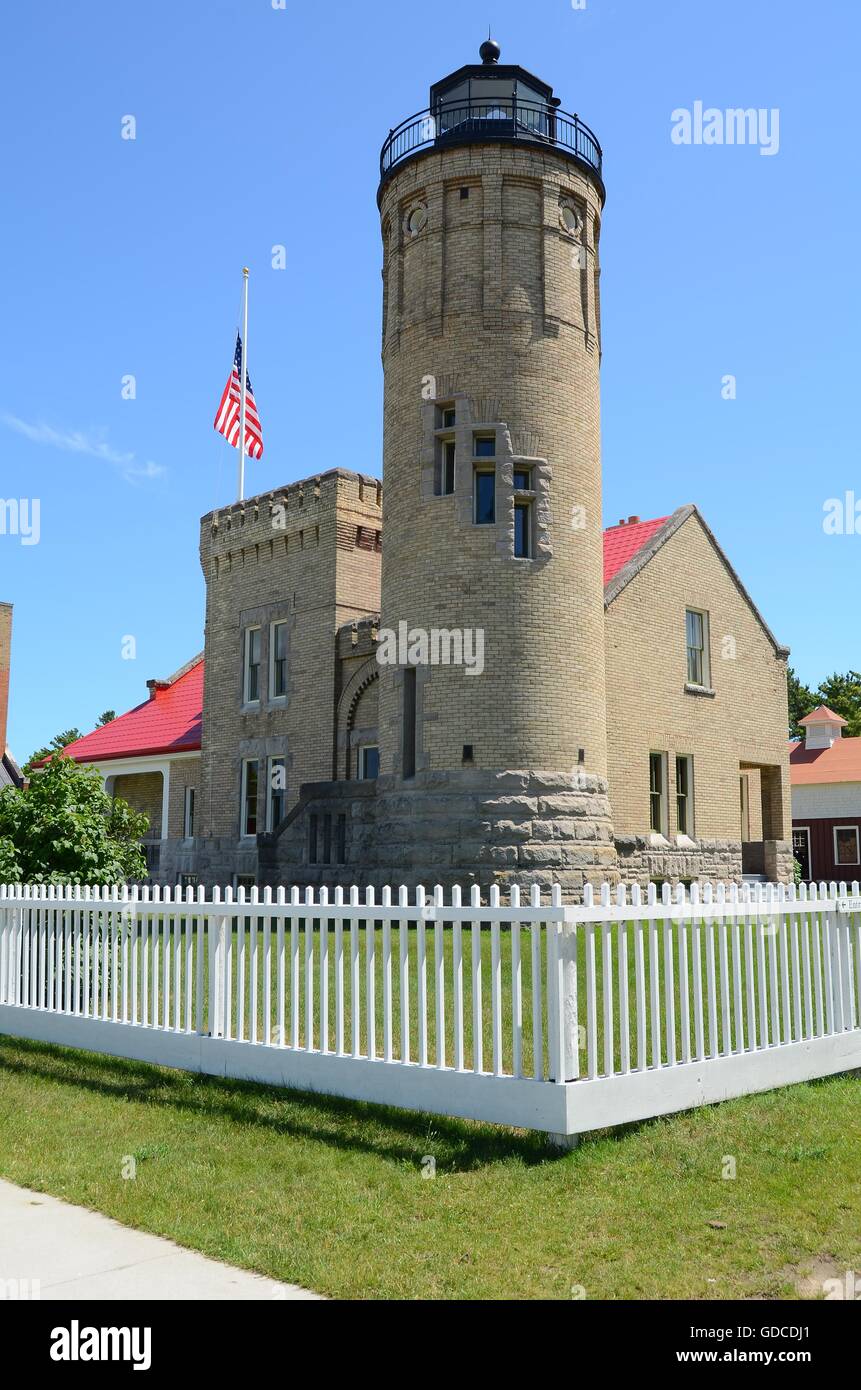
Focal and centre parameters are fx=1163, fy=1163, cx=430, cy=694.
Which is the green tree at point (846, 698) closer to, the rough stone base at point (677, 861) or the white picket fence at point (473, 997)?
the rough stone base at point (677, 861)

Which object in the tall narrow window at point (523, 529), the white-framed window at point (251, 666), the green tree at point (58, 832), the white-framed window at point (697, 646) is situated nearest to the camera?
the green tree at point (58, 832)

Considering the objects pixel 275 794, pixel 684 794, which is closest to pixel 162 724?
pixel 275 794

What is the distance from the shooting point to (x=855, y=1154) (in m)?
6.93

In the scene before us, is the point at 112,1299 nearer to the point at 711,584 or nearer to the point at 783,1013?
the point at 783,1013

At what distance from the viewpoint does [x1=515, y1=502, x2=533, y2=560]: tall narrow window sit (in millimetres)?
21469

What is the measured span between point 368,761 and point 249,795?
176 inches

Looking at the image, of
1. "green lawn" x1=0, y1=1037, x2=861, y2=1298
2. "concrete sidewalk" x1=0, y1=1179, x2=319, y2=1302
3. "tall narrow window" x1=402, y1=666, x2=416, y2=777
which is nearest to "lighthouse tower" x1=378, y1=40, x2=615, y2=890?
"tall narrow window" x1=402, y1=666, x2=416, y2=777

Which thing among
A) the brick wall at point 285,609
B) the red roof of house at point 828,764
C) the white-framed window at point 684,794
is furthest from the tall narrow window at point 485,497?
the red roof of house at point 828,764

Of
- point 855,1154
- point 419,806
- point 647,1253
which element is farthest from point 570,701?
point 647,1253

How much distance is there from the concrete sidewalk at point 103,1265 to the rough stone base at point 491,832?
1416 centimetres

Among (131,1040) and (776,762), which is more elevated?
(776,762)

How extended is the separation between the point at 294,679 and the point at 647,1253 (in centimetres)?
2259

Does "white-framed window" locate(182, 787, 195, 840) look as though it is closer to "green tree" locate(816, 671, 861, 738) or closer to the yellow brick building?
the yellow brick building

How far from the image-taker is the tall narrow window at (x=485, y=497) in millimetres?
21641
